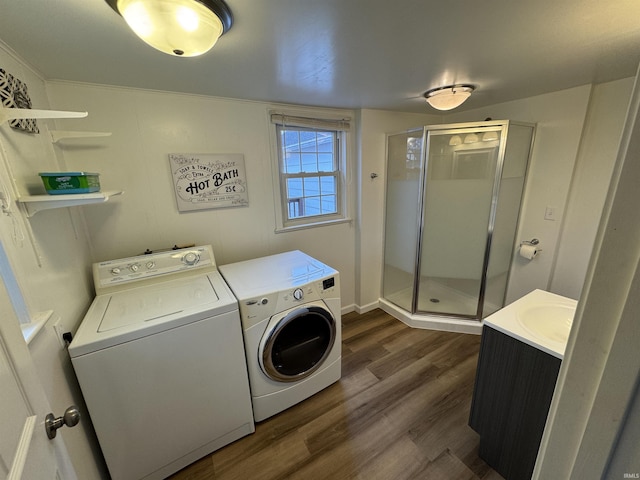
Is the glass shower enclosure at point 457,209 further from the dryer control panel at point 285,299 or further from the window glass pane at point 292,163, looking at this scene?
the dryer control panel at point 285,299

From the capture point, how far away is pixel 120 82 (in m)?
1.54

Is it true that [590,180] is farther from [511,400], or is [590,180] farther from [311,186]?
[311,186]

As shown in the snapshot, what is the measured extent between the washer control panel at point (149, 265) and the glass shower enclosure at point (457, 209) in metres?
1.89

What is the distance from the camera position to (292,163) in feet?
7.77

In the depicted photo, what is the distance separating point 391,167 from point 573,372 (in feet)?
8.12

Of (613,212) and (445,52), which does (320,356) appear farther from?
(445,52)

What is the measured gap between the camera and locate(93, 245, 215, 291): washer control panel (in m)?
1.57

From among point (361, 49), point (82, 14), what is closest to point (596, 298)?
point (361, 49)

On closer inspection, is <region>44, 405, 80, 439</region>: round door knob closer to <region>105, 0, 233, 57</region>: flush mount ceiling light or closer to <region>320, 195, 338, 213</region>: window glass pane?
<region>105, 0, 233, 57</region>: flush mount ceiling light

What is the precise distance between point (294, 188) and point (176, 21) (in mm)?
1643

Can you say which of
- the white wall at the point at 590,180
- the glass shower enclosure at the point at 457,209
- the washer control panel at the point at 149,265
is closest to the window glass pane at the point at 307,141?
the glass shower enclosure at the point at 457,209

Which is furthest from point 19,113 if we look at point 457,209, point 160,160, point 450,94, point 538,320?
point 457,209

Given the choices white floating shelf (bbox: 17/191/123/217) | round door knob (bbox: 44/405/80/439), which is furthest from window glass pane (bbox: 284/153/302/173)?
round door knob (bbox: 44/405/80/439)

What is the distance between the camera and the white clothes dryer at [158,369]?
116 cm
